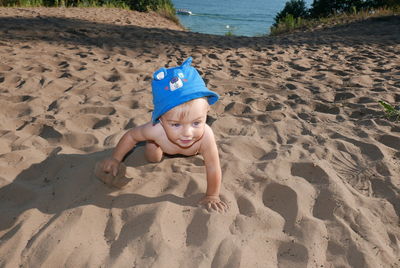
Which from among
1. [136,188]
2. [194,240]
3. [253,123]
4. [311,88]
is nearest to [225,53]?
[311,88]

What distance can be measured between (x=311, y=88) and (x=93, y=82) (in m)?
2.69

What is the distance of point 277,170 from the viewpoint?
247cm

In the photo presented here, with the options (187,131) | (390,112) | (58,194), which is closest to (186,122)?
(187,131)

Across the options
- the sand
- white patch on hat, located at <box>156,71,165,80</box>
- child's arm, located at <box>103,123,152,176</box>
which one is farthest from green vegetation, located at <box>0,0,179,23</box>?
white patch on hat, located at <box>156,71,165,80</box>

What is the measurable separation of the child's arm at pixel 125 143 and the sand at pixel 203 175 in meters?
0.16

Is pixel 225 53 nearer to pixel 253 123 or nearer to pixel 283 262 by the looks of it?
pixel 253 123

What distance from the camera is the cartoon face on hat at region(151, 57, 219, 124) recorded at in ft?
5.89

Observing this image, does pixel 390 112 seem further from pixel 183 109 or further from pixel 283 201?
pixel 183 109

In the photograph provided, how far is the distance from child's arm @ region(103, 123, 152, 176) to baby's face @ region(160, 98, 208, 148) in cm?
39

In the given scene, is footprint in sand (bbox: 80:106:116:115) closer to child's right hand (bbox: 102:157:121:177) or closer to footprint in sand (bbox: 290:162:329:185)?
child's right hand (bbox: 102:157:121:177)

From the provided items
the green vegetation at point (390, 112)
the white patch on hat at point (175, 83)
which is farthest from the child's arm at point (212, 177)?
the green vegetation at point (390, 112)

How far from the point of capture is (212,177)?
82.8 inches

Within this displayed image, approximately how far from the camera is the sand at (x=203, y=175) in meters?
1.81

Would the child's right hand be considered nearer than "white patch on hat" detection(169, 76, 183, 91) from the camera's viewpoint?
No
